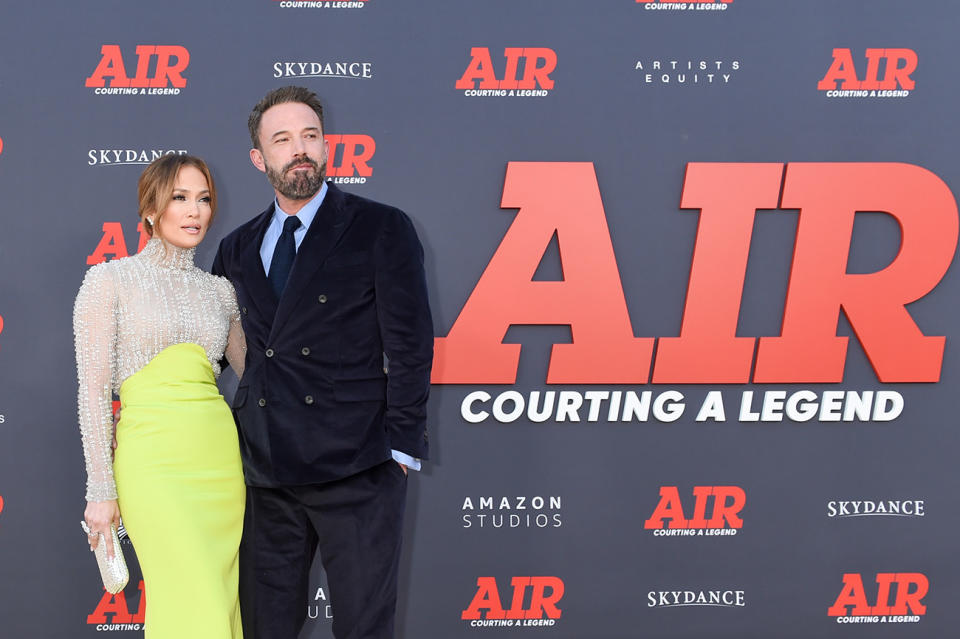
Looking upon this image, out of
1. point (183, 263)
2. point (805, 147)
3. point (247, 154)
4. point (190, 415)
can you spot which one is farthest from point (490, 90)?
point (190, 415)

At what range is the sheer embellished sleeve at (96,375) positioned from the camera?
70.6 inches

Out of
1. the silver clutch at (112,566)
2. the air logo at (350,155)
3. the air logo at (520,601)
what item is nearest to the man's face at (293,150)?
the air logo at (350,155)

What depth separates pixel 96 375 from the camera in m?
1.79

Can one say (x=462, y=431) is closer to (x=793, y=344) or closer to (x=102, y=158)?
(x=793, y=344)

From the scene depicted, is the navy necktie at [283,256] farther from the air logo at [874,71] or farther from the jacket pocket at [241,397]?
the air logo at [874,71]

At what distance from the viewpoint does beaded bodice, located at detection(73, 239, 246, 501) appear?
1795 mm

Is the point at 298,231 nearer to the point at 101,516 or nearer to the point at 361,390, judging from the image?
the point at 361,390

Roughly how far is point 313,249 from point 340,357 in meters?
0.26

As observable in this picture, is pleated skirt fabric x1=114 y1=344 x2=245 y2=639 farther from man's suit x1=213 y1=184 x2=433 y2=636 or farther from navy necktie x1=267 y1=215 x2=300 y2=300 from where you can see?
navy necktie x1=267 y1=215 x2=300 y2=300

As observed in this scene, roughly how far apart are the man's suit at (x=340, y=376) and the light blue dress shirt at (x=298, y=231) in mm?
27

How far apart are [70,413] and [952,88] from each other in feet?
10.8

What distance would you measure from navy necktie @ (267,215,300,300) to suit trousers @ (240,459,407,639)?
49cm

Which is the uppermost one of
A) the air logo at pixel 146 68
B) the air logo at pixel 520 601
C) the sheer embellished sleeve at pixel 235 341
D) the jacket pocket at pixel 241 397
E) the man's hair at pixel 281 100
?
the air logo at pixel 146 68

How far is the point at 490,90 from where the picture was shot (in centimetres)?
279
